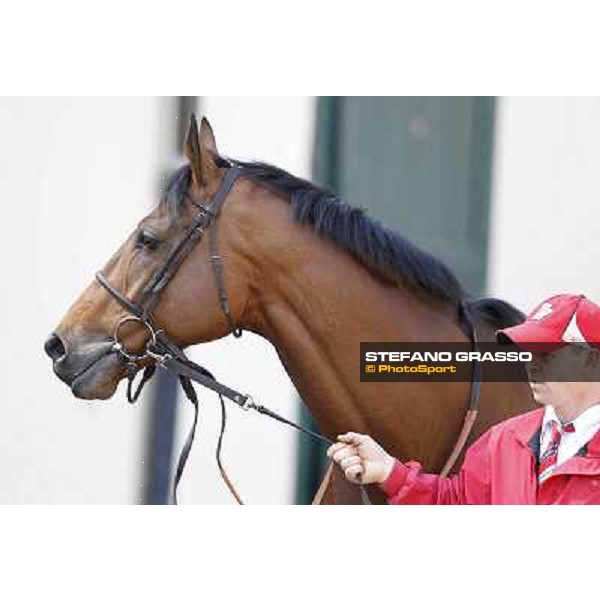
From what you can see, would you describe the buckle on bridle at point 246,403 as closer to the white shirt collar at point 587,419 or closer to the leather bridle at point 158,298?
the leather bridle at point 158,298

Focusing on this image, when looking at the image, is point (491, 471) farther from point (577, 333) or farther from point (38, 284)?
point (38, 284)

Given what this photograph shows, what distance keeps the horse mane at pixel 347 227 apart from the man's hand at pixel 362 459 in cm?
50

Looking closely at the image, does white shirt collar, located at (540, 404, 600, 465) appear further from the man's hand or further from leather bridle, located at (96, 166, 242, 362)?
leather bridle, located at (96, 166, 242, 362)

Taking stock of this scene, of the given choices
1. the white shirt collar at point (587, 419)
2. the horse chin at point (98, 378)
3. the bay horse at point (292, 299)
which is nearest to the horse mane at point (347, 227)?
the bay horse at point (292, 299)

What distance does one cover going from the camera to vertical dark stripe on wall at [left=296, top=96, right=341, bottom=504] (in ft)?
12.6

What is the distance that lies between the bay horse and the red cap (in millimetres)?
445

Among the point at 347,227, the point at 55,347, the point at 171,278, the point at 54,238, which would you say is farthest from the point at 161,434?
the point at 347,227

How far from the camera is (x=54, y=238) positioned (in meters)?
3.45

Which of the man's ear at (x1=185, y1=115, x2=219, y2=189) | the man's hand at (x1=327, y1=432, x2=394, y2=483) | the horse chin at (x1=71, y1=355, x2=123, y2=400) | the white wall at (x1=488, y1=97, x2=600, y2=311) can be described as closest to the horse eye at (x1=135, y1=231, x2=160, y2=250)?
the man's ear at (x1=185, y1=115, x2=219, y2=189)

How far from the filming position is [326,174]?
414 cm

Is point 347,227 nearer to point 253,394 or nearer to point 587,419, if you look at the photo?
point 587,419

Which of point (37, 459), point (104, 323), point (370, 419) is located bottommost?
point (37, 459)
